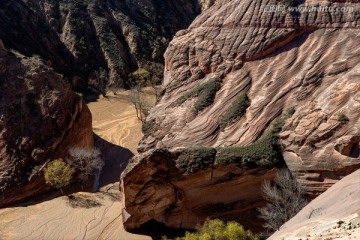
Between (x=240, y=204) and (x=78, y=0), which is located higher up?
(x=78, y=0)

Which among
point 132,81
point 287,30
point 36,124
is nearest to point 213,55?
point 287,30

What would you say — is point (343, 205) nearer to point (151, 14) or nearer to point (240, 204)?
point (240, 204)

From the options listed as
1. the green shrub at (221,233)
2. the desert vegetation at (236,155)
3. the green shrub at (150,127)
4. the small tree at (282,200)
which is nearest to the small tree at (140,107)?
the green shrub at (150,127)

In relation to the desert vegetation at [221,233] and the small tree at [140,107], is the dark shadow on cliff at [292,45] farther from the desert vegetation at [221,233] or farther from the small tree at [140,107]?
the small tree at [140,107]

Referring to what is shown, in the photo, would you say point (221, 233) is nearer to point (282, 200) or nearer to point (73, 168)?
point (282, 200)

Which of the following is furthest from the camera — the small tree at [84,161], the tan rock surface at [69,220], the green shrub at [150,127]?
the small tree at [84,161]
